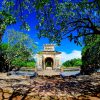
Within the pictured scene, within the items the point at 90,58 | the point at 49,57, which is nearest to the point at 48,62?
the point at 49,57

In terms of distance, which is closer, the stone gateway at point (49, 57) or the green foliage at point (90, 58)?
the green foliage at point (90, 58)

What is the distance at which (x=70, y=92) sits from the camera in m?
14.3

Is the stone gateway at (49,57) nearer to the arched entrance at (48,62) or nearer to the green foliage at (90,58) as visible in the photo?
the arched entrance at (48,62)

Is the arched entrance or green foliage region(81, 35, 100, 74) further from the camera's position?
the arched entrance

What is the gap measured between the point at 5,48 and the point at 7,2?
33.4 metres

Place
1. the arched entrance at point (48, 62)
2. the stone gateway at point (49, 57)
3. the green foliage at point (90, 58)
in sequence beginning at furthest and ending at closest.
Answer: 1. the arched entrance at point (48, 62)
2. the stone gateway at point (49, 57)
3. the green foliage at point (90, 58)

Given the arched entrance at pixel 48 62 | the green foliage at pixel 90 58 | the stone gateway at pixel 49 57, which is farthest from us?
the arched entrance at pixel 48 62

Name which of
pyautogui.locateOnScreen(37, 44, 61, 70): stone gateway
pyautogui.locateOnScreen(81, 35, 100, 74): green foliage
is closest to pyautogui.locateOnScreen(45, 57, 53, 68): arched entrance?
pyautogui.locateOnScreen(37, 44, 61, 70): stone gateway

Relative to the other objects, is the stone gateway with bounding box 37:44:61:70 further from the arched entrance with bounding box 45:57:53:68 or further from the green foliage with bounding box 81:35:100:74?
the green foliage with bounding box 81:35:100:74

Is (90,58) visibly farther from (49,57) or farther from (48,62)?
(48,62)

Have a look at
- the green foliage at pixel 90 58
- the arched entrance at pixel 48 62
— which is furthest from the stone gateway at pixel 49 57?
the green foliage at pixel 90 58

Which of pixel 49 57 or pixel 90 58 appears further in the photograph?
pixel 49 57

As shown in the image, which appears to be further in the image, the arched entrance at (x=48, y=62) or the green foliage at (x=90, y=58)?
the arched entrance at (x=48, y=62)

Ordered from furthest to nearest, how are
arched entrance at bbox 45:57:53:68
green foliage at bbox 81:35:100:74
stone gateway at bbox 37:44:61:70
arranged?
arched entrance at bbox 45:57:53:68
stone gateway at bbox 37:44:61:70
green foliage at bbox 81:35:100:74
